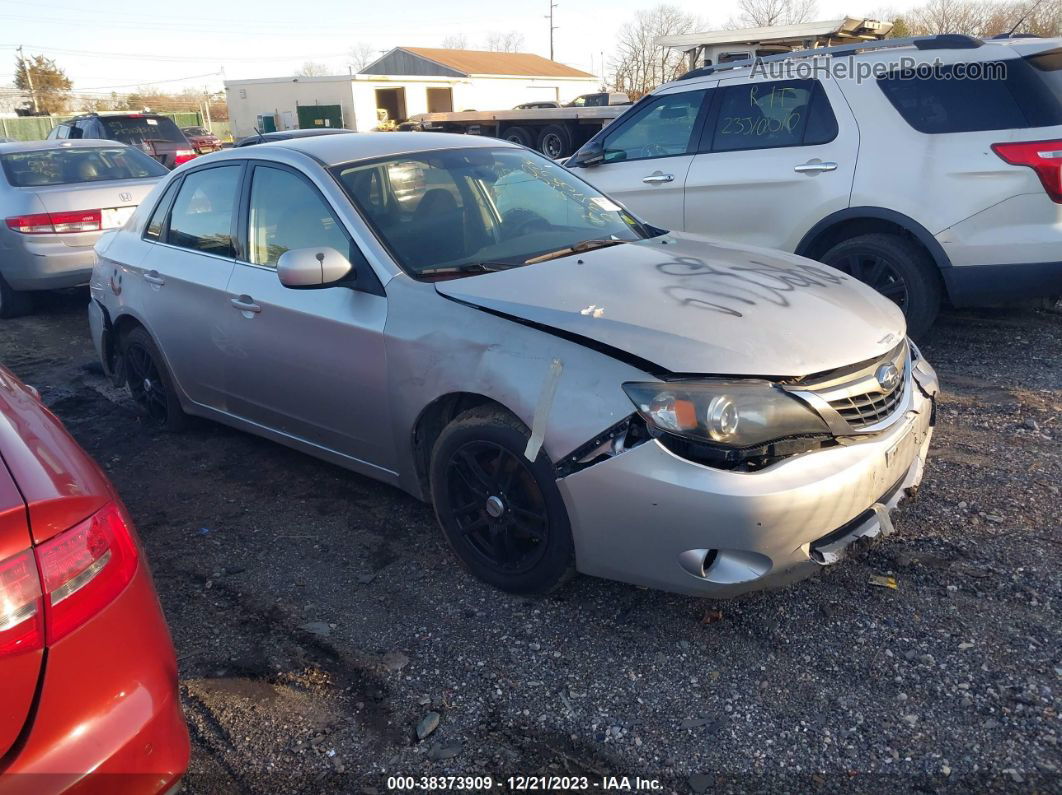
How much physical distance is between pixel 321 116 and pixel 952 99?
4217 cm

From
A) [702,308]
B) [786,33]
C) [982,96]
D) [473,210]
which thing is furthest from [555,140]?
[702,308]

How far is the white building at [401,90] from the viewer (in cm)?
4412

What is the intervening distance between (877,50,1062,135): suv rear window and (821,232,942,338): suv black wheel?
2.46ft

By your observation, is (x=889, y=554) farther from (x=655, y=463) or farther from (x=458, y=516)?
(x=458, y=516)

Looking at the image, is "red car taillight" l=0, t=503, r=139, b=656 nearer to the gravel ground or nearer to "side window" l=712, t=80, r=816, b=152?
the gravel ground

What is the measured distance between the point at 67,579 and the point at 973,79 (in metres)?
5.70

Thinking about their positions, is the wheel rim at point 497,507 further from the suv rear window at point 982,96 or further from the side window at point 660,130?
the side window at point 660,130

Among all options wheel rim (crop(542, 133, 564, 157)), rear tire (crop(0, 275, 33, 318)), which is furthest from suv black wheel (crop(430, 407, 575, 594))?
wheel rim (crop(542, 133, 564, 157))

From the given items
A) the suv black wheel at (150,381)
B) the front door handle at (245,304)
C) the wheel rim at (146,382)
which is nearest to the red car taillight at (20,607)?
the front door handle at (245,304)

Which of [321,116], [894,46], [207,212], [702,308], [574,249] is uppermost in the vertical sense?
[321,116]

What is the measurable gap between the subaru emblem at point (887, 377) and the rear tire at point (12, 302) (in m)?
8.21

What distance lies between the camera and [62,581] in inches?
70.2

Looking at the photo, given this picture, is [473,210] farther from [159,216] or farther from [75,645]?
[75,645]

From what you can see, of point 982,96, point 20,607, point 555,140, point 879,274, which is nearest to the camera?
point 20,607
